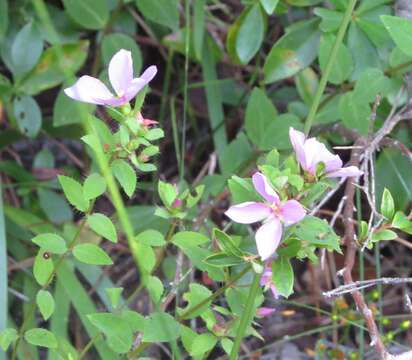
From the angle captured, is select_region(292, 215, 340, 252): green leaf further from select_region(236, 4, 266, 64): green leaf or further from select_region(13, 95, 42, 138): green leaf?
select_region(13, 95, 42, 138): green leaf

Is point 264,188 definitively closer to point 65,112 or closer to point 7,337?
point 7,337

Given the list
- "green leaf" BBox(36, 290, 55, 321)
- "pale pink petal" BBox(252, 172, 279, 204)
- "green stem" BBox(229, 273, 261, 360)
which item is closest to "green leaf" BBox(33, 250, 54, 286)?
"green leaf" BBox(36, 290, 55, 321)

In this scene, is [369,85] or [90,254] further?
[369,85]

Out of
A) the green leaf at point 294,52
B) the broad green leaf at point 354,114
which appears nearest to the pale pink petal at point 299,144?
the broad green leaf at point 354,114

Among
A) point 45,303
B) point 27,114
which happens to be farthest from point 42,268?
point 27,114

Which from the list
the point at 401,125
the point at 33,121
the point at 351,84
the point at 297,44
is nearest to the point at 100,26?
the point at 33,121

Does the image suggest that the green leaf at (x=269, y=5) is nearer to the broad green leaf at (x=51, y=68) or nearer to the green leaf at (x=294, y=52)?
the green leaf at (x=294, y=52)
